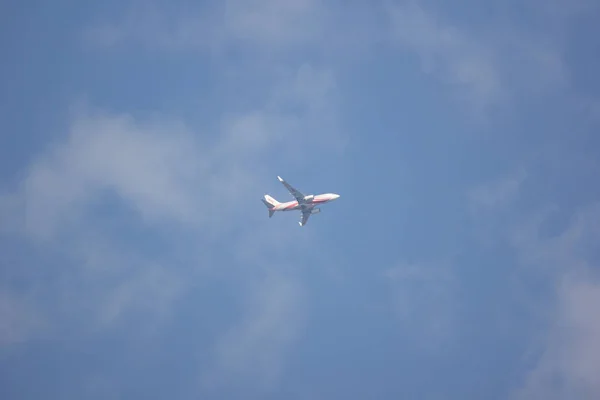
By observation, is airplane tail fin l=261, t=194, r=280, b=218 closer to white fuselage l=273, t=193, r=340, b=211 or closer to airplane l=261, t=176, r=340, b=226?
airplane l=261, t=176, r=340, b=226

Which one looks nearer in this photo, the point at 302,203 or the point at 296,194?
the point at 296,194

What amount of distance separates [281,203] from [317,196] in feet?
36.6

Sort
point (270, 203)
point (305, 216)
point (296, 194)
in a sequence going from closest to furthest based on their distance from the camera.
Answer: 1. point (296, 194)
2. point (305, 216)
3. point (270, 203)

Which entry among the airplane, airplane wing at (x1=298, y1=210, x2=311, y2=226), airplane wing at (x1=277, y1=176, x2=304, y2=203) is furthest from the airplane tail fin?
airplane wing at (x1=277, y1=176, x2=304, y2=203)

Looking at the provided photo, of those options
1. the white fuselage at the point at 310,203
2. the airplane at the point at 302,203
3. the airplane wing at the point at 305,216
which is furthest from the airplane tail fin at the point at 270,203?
the airplane wing at the point at 305,216

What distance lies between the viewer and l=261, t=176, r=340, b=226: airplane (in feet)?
566

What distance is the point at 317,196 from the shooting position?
6895 inches

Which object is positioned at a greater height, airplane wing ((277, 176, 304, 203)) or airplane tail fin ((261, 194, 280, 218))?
airplane tail fin ((261, 194, 280, 218))

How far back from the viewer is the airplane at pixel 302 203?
17238cm

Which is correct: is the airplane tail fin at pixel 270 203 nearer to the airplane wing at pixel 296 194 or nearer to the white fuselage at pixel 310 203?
the white fuselage at pixel 310 203

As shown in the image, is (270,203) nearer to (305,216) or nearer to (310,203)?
(305,216)

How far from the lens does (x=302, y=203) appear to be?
174250 millimetres

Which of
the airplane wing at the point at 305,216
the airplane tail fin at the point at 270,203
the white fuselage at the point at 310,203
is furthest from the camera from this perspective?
the airplane tail fin at the point at 270,203

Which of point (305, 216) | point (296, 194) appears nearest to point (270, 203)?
point (305, 216)
